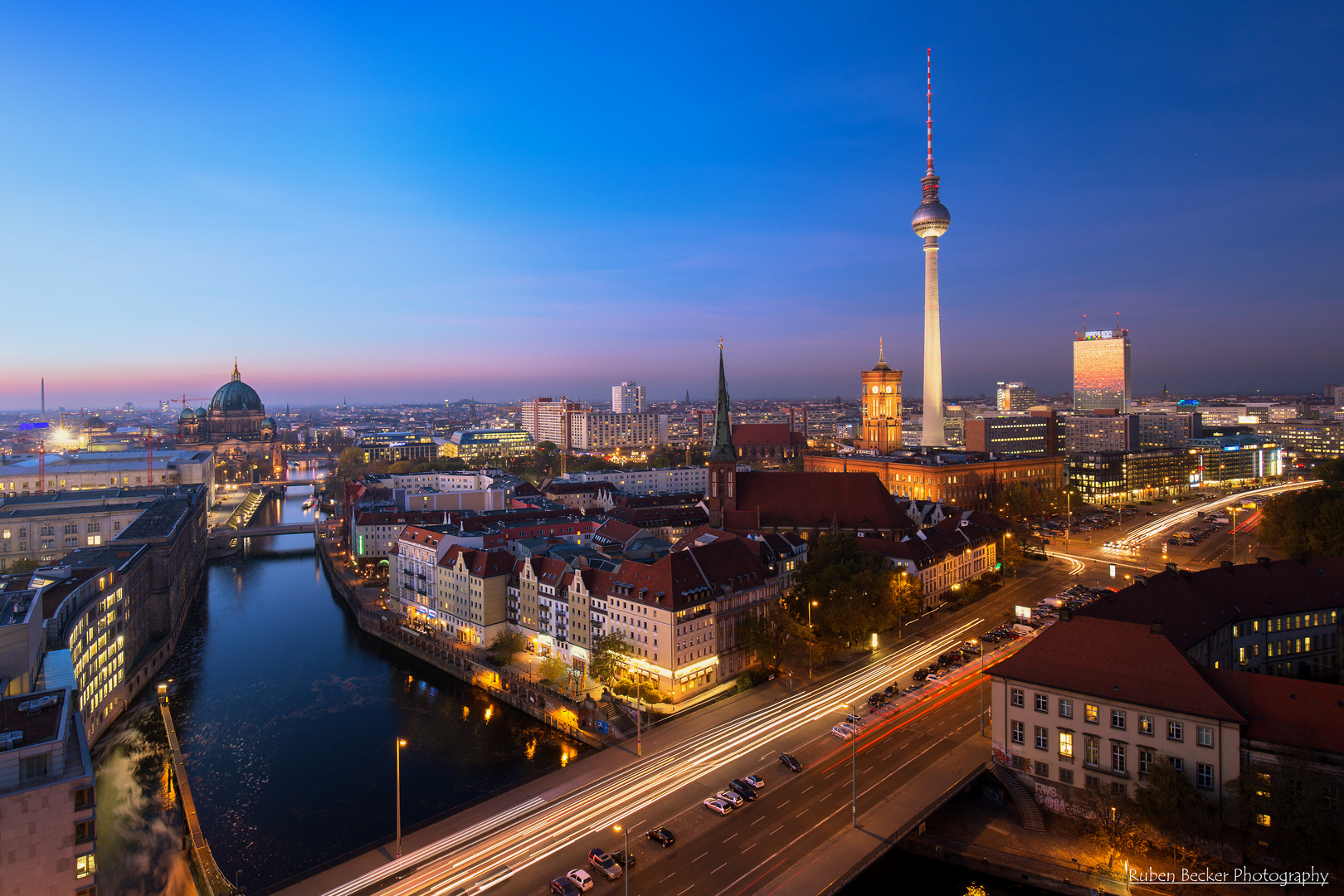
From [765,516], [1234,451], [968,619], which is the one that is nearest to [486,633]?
[765,516]

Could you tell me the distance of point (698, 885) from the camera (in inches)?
763

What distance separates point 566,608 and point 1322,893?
29.6 metres

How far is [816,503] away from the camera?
56.4 m

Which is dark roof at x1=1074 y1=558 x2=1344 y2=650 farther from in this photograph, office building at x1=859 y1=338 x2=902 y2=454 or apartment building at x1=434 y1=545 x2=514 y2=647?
office building at x1=859 y1=338 x2=902 y2=454

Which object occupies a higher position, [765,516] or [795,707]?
[765,516]

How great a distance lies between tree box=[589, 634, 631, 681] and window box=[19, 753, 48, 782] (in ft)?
64.3

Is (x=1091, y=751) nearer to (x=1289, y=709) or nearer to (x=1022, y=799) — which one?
(x=1022, y=799)

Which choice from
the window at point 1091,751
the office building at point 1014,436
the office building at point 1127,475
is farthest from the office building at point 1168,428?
the window at point 1091,751

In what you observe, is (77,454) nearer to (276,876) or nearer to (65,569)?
(65,569)

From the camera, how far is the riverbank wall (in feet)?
104

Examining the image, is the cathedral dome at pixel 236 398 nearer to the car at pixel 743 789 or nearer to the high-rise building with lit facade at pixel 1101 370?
the car at pixel 743 789

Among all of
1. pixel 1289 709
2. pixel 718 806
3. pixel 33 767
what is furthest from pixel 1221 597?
pixel 33 767

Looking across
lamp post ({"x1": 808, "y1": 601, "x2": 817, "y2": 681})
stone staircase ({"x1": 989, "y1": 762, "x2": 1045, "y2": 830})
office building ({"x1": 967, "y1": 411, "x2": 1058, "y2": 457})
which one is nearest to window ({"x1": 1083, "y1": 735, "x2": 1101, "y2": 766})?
stone staircase ({"x1": 989, "y1": 762, "x2": 1045, "y2": 830})

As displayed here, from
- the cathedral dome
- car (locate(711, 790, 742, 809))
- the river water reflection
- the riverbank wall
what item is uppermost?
the cathedral dome
